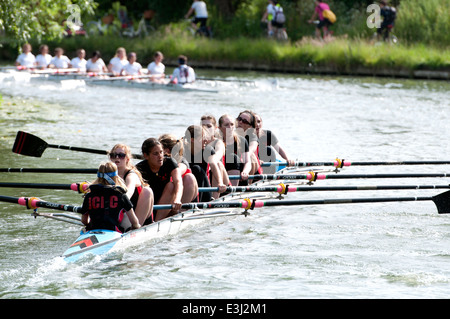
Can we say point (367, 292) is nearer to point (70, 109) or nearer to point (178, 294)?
point (178, 294)

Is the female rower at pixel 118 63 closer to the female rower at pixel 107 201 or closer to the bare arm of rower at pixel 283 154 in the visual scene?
the bare arm of rower at pixel 283 154

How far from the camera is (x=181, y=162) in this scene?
10008mm

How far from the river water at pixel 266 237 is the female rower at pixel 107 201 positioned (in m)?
0.39

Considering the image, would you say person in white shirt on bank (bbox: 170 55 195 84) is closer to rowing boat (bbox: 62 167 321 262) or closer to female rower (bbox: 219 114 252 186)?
female rower (bbox: 219 114 252 186)

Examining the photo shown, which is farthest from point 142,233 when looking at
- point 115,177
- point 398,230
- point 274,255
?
point 398,230

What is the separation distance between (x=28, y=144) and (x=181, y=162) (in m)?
3.21

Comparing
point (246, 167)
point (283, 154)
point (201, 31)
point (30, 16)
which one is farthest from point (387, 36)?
point (246, 167)

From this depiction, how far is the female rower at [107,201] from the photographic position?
840cm

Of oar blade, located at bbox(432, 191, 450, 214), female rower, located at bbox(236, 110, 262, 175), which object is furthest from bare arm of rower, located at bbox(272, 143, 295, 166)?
oar blade, located at bbox(432, 191, 450, 214)

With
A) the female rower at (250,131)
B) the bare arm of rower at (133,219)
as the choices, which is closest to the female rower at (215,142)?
the female rower at (250,131)

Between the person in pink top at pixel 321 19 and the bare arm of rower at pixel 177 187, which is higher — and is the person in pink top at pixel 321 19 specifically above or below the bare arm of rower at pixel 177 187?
above

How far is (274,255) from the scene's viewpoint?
31.2 ft

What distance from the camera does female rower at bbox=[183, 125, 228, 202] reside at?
10367 mm

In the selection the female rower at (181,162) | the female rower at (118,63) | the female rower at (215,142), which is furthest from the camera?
the female rower at (118,63)
